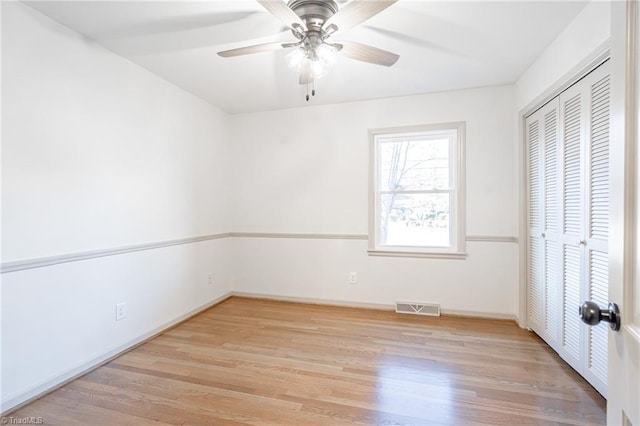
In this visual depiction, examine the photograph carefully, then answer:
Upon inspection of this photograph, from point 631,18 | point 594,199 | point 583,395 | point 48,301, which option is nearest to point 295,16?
point 631,18

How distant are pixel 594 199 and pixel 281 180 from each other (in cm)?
289

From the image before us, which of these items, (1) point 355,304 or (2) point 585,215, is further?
(1) point 355,304

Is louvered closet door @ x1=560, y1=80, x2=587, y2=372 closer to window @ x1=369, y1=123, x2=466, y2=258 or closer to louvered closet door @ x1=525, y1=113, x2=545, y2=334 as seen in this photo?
louvered closet door @ x1=525, y1=113, x2=545, y2=334

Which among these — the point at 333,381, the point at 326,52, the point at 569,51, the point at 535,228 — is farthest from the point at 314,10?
the point at 535,228

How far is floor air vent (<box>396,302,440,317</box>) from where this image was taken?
3.14 m

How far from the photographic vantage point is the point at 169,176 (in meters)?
2.88

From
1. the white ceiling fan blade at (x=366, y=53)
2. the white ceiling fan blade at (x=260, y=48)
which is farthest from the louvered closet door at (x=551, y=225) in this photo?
the white ceiling fan blade at (x=260, y=48)

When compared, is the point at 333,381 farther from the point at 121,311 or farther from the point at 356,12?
the point at 356,12

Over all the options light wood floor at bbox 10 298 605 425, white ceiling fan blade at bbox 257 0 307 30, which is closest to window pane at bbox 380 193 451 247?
light wood floor at bbox 10 298 605 425

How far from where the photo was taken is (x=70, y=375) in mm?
2012

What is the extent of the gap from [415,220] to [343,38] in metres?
1.99

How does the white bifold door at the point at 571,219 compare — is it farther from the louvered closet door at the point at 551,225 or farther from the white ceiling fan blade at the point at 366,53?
the white ceiling fan blade at the point at 366,53

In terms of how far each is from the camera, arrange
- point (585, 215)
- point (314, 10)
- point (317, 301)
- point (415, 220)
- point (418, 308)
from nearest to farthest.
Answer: point (314, 10), point (585, 215), point (418, 308), point (415, 220), point (317, 301)

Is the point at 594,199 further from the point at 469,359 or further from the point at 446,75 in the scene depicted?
the point at 446,75
